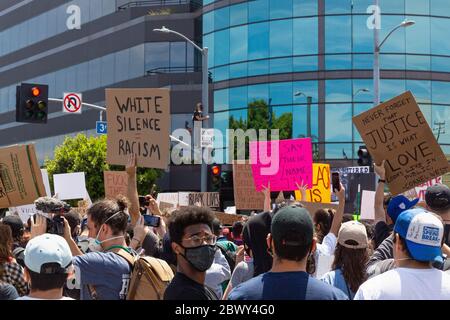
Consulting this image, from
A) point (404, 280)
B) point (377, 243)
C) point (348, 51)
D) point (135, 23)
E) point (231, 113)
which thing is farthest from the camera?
point (135, 23)

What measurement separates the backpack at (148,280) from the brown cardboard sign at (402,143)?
Answer: 3116 mm

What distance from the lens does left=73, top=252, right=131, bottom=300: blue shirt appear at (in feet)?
14.1

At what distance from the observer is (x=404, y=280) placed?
3.40m

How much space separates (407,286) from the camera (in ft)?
11.1

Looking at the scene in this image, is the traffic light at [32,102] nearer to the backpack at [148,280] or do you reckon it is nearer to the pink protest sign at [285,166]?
the pink protest sign at [285,166]

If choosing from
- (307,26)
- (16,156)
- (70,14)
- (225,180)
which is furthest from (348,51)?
(16,156)

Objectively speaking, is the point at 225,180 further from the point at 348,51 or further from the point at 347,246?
the point at 347,246

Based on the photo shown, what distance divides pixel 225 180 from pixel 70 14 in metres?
19.9

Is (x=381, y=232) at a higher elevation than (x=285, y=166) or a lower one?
lower

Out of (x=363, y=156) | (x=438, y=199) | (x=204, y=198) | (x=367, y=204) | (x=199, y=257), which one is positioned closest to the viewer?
(x=199, y=257)

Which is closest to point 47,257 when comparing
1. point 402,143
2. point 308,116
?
point 402,143

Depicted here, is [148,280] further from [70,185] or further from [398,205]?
[70,185]

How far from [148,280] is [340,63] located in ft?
112

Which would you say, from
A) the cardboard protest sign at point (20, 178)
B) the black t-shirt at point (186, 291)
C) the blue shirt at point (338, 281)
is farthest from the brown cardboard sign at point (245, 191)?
the black t-shirt at point (186, 291)
